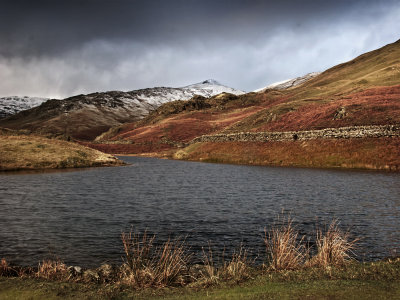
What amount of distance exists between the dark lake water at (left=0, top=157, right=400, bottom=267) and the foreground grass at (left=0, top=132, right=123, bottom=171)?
49.2 ft

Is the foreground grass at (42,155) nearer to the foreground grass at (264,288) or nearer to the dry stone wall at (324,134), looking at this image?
the dry stone wall at (324,134)

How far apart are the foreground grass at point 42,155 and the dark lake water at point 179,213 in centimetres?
1501

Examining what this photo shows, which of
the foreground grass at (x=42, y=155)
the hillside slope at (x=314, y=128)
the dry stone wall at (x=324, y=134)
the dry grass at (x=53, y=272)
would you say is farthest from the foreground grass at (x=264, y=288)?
the dry stone wall at (x=324, y=134)

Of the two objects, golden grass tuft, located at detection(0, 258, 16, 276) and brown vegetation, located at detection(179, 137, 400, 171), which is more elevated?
brown vegetation, located at detection(179, 137, 400, 171)

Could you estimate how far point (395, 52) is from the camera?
504 feet

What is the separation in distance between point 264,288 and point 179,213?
12.2m

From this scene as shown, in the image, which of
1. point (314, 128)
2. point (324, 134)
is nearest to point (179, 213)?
point (324, 134)

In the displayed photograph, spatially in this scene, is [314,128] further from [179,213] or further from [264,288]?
[264,288]

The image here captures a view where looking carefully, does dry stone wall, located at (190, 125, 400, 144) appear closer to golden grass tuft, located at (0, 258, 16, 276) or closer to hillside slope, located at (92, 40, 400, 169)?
hillside slope, located at (92, 40, 400, 169)

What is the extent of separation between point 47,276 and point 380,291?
1001 cm

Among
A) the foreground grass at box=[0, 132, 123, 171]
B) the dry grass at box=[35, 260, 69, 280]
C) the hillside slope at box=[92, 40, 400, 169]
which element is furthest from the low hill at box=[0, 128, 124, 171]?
the dry grass at box=[35, 260, 69, 280]

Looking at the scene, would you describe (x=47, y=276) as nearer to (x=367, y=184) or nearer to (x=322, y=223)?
(x=322, y=223)

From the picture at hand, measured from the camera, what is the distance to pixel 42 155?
171 ft

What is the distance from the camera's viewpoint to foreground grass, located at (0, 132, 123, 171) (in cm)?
4840
